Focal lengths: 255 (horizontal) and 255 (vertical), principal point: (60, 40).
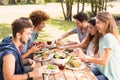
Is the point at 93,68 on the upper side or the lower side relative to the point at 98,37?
lower

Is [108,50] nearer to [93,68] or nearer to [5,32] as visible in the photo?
[93,68]

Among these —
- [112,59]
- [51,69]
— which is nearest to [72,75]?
[51,69]

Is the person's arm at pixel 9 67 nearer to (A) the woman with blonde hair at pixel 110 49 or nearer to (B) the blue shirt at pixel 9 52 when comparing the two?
(B) the blue shirt at pixel 9 52

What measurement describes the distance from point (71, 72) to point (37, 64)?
23.9 inches

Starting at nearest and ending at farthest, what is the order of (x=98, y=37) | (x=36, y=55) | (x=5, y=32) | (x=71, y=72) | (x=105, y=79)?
(x=71, y=72), (x=105, y=79), (x=98, y=37), (x=36, y=55), (x=5, y=32)

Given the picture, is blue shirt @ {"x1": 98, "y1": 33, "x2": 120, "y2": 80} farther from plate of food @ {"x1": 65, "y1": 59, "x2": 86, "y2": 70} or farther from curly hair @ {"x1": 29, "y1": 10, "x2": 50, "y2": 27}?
curly hair @ {"x1": 29, "y1": 10, "x2": 50, "y2": 27}

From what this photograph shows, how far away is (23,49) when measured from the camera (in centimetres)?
405

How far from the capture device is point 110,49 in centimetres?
325

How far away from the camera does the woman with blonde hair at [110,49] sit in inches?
129

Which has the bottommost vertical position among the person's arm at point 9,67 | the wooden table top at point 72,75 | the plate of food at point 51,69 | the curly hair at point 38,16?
the wooden table top at point 72,75

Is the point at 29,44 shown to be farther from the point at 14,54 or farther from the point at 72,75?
the point at 14,54

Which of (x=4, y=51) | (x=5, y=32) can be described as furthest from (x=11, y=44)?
(x=5, y=32)

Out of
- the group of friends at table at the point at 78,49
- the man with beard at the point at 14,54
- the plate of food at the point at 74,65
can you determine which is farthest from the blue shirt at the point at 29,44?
the man with beard at the point at 14,54

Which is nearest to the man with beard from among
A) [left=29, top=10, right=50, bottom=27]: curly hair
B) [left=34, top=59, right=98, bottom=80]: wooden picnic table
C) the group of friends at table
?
the group of friends at table
